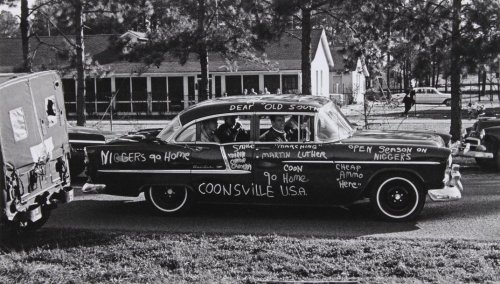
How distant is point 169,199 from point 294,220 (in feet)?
6.04

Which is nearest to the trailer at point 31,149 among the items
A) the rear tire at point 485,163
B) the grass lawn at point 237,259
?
the grass lawn at point 237,259

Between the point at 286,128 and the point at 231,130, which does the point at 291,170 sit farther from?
the point at 231,130

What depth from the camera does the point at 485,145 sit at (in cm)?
1331

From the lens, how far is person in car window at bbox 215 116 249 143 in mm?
9305

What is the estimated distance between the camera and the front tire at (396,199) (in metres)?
8.87

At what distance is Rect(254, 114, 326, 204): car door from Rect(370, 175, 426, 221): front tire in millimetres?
770

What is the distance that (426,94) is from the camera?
164 feet

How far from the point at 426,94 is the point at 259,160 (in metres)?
43.2

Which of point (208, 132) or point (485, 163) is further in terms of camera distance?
point (485, 163)

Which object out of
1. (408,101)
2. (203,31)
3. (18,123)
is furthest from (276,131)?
(408,101)

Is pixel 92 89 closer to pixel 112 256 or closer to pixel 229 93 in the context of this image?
pixel 229 93

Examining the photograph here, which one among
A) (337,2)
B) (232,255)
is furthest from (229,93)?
(232,255)

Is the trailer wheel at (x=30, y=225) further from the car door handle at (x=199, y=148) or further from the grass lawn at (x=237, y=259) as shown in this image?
the car door handle at (x=199, y=148)

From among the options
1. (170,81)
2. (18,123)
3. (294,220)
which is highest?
(170,81)
